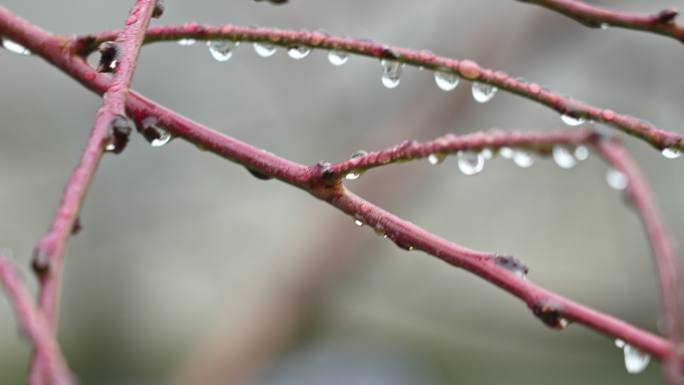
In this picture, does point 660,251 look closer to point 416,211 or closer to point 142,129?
point 142,129

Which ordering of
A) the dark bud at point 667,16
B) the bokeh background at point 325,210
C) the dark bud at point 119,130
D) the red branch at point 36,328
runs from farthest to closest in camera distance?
the bokeh background at point 325,210, the dark bud at point 667,16, the dark bud at point 119,130, the red branch at point 36,328

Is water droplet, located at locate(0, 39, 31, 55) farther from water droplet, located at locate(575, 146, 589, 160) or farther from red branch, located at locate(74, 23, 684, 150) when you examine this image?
water droplet, located at locate(575, 146, 589, 160)

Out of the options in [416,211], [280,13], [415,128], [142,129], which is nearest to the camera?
[142,129]

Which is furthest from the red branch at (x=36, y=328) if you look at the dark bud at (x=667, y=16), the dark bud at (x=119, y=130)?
the dark bud at (x=667, y=16)

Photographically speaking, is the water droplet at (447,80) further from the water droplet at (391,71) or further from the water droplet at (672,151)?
the water droplet at (672,151)

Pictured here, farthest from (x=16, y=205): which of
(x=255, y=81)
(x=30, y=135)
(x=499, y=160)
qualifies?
(x=499, y=160)

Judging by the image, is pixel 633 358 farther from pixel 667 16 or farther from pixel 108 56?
pixel 108 56

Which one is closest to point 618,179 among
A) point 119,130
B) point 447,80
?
point 447,80
